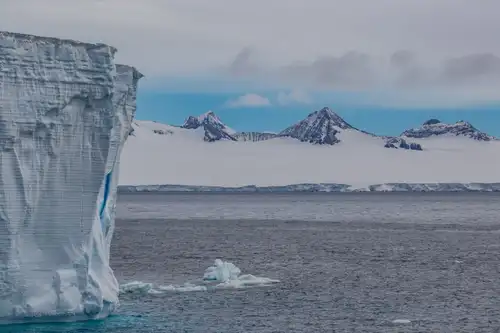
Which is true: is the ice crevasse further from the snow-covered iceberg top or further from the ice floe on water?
the snow-covered iceberg top

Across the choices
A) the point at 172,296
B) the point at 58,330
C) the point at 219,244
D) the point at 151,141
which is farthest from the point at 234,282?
the point at 151,141

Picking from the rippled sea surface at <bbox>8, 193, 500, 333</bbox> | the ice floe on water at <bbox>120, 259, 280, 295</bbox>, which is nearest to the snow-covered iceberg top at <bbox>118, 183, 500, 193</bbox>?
the rippled sea surface at <bbox>8, 193, 500, 333</bbox>

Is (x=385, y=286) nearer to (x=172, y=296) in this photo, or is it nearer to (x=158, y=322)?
(x=172, y=296)

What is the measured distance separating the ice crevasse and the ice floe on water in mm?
5408

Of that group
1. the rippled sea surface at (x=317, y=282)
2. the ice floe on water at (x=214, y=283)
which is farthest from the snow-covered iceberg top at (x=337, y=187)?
the ice floe on water at (x=214, y=283)

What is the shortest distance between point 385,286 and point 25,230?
41.5 ft

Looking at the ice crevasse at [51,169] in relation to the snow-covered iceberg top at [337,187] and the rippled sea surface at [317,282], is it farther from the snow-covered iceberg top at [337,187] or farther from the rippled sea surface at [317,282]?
the snow-covered iceberg top at [337,187]

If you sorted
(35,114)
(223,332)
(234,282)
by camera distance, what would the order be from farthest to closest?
(234,282) → (223,332) → (35,114)

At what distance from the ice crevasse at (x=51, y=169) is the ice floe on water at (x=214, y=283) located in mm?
5408

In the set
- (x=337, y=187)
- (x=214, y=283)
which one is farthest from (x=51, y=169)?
(x=337, y=187)

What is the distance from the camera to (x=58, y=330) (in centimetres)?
1864

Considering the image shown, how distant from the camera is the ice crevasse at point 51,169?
18.0m

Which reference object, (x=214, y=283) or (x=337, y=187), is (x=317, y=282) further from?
(x=337, y=187)

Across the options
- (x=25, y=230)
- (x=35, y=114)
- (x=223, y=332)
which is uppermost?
(x=35, y=114)
